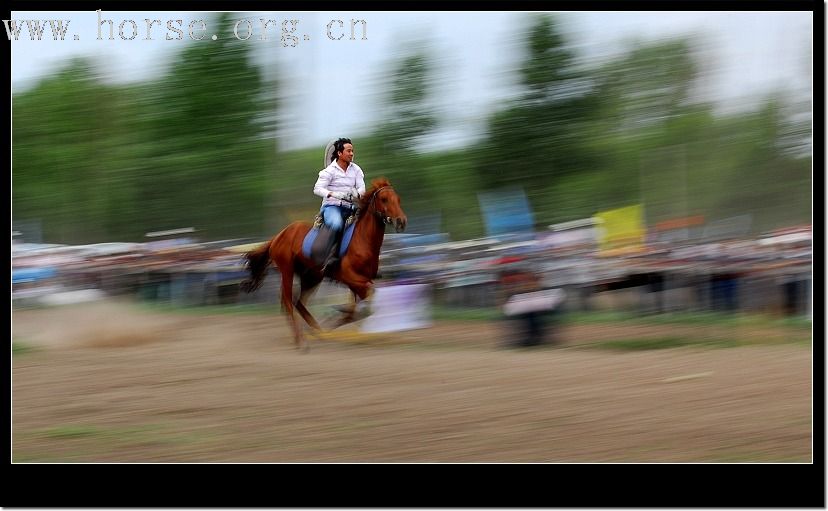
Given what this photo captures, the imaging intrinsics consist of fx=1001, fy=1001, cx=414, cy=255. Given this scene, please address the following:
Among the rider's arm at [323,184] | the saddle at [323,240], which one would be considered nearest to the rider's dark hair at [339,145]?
the rider's arm at [323,184]

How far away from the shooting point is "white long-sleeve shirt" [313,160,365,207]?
27.9ft

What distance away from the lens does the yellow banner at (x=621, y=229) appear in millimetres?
9609

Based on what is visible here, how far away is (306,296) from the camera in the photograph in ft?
29.9

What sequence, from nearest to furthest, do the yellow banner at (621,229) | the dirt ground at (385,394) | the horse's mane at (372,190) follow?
the dirt ground at (385,394), the horse's mane at (372,190), the yellow banner at (621,229)

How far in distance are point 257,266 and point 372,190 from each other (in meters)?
1.32

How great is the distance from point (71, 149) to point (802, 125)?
6452mm

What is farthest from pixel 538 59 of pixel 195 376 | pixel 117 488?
pixel 117 488

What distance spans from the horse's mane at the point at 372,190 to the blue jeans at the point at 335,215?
0.48 ft

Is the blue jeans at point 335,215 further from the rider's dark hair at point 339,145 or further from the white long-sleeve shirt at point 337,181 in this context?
the rider's dark hair at point 339,145

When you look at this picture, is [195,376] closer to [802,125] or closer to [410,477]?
[410,477]

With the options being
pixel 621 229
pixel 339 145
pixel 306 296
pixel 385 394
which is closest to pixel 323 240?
pixel 306 296

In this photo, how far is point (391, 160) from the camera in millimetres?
8938

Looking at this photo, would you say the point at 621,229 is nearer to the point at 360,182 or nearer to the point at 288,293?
the point at 360,182

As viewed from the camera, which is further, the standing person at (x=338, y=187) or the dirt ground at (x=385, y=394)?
the standing person at (x=338, y=187)
